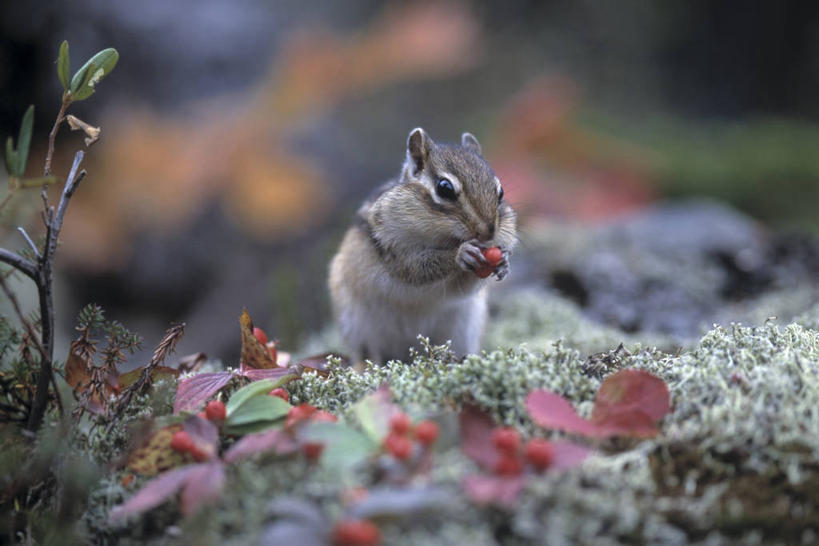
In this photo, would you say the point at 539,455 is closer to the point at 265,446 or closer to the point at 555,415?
the point at 555,415

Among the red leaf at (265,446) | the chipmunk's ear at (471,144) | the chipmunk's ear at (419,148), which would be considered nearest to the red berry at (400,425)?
the red leaf at (265,446)

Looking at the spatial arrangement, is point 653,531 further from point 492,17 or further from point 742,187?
point 492,17

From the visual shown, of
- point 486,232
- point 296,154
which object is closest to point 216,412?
point 486,232

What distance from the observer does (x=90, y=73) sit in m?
1.79

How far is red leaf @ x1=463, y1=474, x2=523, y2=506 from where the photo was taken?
1296 mm

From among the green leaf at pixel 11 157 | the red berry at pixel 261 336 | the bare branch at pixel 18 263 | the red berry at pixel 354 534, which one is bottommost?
the red berry at pixel 354 534

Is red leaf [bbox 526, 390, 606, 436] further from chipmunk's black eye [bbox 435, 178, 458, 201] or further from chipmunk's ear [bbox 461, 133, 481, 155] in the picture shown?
chipmunk's ear [bbox 461, 133, 481, 155]

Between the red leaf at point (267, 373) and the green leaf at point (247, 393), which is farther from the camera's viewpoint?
the red leaf at point (267, 373)

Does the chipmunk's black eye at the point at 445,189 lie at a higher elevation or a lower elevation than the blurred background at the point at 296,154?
lower

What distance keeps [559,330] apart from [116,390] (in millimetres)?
2336

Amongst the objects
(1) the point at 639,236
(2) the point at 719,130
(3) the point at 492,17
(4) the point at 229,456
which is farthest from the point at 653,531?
(3) the point at 492,17

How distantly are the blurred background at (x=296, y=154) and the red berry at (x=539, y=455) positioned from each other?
88.4 inches

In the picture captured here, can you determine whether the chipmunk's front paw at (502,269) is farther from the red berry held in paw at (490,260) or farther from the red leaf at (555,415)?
the red leaf at (555,415)

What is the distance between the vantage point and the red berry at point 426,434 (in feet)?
4.73
